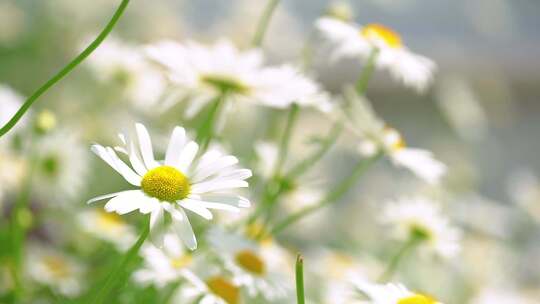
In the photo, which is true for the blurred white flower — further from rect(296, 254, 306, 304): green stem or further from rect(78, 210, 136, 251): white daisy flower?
rect(296, 254, 306, 304): green stem

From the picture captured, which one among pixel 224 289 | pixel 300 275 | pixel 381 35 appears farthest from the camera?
pixel 381 35

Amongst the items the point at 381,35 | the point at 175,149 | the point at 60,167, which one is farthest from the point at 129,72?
the point at 175,149

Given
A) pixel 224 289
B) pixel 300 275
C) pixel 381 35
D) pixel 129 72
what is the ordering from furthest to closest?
pixel 129 72, pixel 381 35, pixel 224 289, pixel 300 275

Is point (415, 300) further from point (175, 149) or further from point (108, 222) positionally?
point (108, 222)

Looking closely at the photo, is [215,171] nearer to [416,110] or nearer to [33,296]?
[33,296]

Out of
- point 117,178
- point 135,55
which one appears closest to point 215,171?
point 135,55

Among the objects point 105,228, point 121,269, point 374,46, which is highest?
point 374,46
